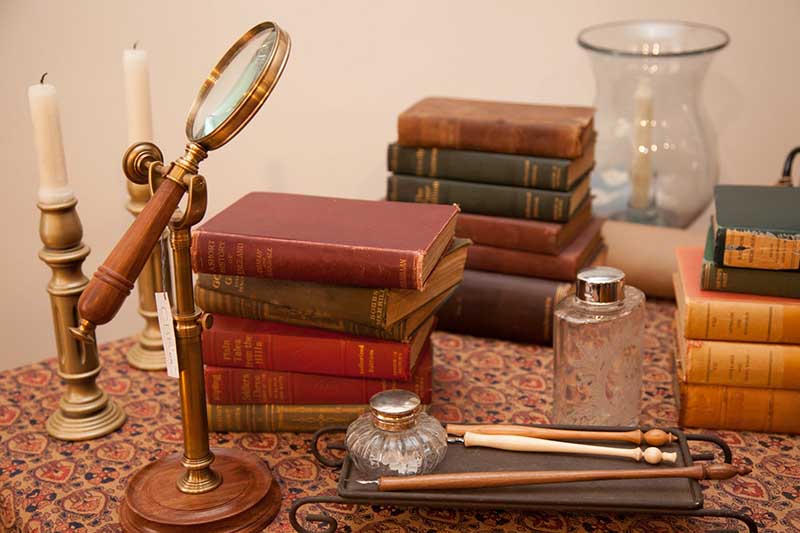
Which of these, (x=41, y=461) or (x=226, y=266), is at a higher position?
(x=226, y=266)

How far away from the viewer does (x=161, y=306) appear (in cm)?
88

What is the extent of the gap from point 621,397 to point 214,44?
1.19 m

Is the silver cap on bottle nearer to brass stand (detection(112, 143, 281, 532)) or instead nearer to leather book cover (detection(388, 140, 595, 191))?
leather book cover (detection(388, 140, 595, 191))

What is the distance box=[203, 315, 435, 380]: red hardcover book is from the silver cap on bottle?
19cm

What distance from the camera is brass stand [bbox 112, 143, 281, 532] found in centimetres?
86

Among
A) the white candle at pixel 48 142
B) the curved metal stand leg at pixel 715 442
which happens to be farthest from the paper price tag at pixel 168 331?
the curved metal stand leg at pixel 715 442

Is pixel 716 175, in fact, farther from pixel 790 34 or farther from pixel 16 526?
pixel 16 526

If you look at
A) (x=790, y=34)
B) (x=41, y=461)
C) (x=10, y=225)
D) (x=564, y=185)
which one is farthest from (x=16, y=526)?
(x=790, y=34)

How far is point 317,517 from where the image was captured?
893 millimetres

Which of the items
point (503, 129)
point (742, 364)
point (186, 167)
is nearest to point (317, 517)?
point (186, 167)

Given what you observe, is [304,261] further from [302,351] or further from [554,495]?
[554,495]

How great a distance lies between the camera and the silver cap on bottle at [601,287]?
102 centimetres

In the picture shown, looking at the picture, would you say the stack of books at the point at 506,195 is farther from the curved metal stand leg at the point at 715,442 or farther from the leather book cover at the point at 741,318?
the curved metal stand leg at the point at 715,442

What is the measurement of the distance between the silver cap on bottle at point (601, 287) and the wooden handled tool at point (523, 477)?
8.3 inches
